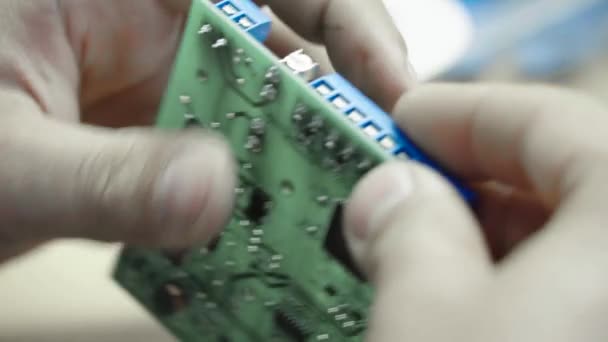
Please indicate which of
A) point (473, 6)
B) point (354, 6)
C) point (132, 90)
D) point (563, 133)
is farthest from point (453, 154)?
point (473, 6)

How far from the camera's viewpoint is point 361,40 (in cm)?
65

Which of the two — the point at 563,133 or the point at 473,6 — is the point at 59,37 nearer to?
the point at 563,133

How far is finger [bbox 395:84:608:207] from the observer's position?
0.36 m

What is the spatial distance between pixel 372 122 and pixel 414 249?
11cm

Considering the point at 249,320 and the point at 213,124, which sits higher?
the point at 213,124

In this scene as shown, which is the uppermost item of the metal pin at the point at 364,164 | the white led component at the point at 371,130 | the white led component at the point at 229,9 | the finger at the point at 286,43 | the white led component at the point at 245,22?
the white led component at the point at 229,9

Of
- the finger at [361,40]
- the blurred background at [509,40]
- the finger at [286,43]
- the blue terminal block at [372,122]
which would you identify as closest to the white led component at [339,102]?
the blue terminal block at [372,122]

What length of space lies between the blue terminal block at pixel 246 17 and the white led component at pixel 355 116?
4.1 inches

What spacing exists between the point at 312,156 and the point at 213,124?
9cm

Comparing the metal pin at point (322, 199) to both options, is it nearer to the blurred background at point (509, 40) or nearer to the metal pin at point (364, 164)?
the metal pin at point (364, 164)

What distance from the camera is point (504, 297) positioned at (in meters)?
0.30

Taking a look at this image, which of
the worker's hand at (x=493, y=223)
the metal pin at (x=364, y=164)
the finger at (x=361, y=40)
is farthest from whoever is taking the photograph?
the finger at (x=361, y=40)

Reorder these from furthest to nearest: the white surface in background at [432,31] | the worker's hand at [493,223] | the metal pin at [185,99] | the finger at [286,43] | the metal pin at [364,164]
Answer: the white surface in background at [432,31] < the finger at [286,43] < the metal pin at [185,99] < the metal pin at [364,164] < the worker's hand at [493,223]

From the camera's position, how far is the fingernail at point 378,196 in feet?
1.20
